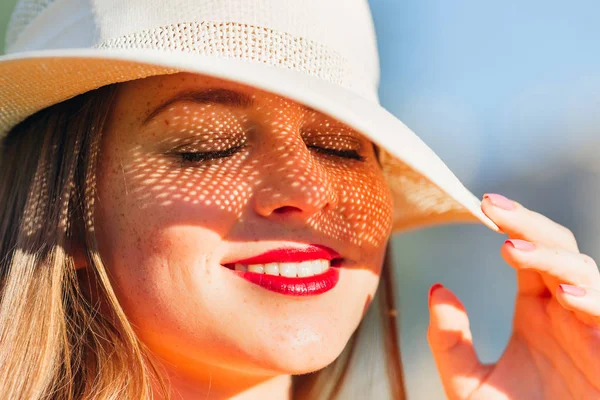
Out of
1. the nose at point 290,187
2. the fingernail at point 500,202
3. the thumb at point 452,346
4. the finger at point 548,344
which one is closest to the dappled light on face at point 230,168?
the nose at point 290,187

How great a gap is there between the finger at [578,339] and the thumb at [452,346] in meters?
0.18

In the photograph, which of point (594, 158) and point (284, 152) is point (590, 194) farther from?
point (284, 152)

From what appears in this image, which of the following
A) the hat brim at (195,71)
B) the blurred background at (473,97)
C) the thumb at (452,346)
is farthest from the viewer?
the blurred background at (473,97)

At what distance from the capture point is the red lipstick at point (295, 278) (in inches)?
41.1

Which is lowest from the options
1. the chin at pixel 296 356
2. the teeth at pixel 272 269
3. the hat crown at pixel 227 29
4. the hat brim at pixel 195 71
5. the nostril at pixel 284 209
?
the chin at pixel 296 356

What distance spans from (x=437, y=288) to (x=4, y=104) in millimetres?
956

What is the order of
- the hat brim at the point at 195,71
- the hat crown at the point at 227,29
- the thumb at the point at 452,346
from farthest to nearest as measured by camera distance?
the thumb at the point at 452,346
the hat crown at the point at 227,29
the hat brim at the point at 195,71

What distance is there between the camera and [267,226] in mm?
1048

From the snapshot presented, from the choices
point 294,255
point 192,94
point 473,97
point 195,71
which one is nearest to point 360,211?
point 294,255

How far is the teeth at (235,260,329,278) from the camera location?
1.07 metres

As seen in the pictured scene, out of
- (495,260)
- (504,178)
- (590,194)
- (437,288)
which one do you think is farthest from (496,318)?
(437,288)

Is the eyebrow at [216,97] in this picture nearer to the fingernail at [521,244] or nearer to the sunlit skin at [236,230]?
the sunlit skin at [236,230]

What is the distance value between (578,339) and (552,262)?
0.58 feet

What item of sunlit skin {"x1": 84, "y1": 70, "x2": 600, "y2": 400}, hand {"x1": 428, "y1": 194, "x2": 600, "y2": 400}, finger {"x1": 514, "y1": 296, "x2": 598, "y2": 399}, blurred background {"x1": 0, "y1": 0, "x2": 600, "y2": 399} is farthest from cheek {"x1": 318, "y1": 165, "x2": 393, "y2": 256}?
blurred background {"x1": 0, "y1": 0, "x2": 600, "y2": 399}
